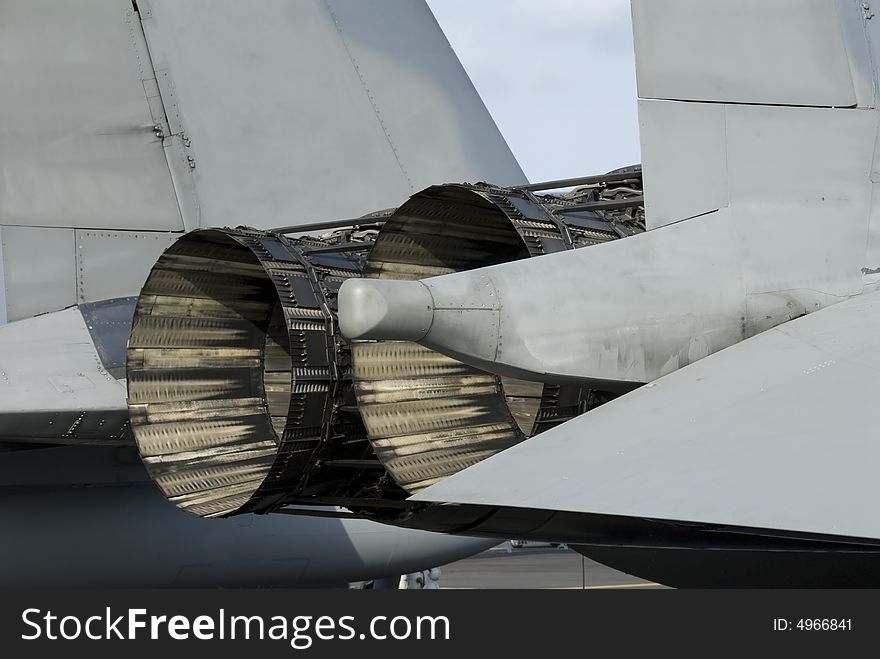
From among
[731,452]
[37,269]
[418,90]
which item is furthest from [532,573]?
[731,452]

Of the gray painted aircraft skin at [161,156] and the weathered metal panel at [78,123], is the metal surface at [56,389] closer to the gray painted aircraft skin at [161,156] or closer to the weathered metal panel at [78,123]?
the gray painted aircraft skin at [161,156]

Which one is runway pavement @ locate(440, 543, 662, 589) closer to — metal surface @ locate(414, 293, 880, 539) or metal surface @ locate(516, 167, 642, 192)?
metal surface @ locate(516, 167, 642, 192)

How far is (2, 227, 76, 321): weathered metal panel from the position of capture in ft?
20.0

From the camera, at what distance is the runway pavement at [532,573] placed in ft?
57.8

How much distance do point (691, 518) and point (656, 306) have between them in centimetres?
106

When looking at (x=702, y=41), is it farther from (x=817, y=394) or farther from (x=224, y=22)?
(x=224, y=22)

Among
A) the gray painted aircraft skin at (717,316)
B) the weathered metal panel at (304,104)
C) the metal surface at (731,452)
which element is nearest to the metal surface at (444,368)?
the gray painted aircraft skin at (717,316)

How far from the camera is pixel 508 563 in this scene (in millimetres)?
23094

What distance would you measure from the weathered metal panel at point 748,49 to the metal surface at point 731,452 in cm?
86

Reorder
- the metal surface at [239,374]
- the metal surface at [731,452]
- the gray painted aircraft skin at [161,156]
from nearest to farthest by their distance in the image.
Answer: the metal surface at [731,452]
the metal surface at [239,374]
the gray painted aircraft skin at [161,156]

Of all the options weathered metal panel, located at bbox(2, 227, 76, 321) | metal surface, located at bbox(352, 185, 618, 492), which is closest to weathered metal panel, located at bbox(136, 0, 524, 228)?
weathered metal panel, located at bbox(2, 227, 76, 321)

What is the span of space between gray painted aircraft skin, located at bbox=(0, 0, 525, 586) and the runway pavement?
8713 mm

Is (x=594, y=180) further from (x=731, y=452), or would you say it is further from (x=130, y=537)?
(x=130, y=537)

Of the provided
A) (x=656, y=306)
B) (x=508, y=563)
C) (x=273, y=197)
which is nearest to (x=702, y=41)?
(x=656, y=306)
